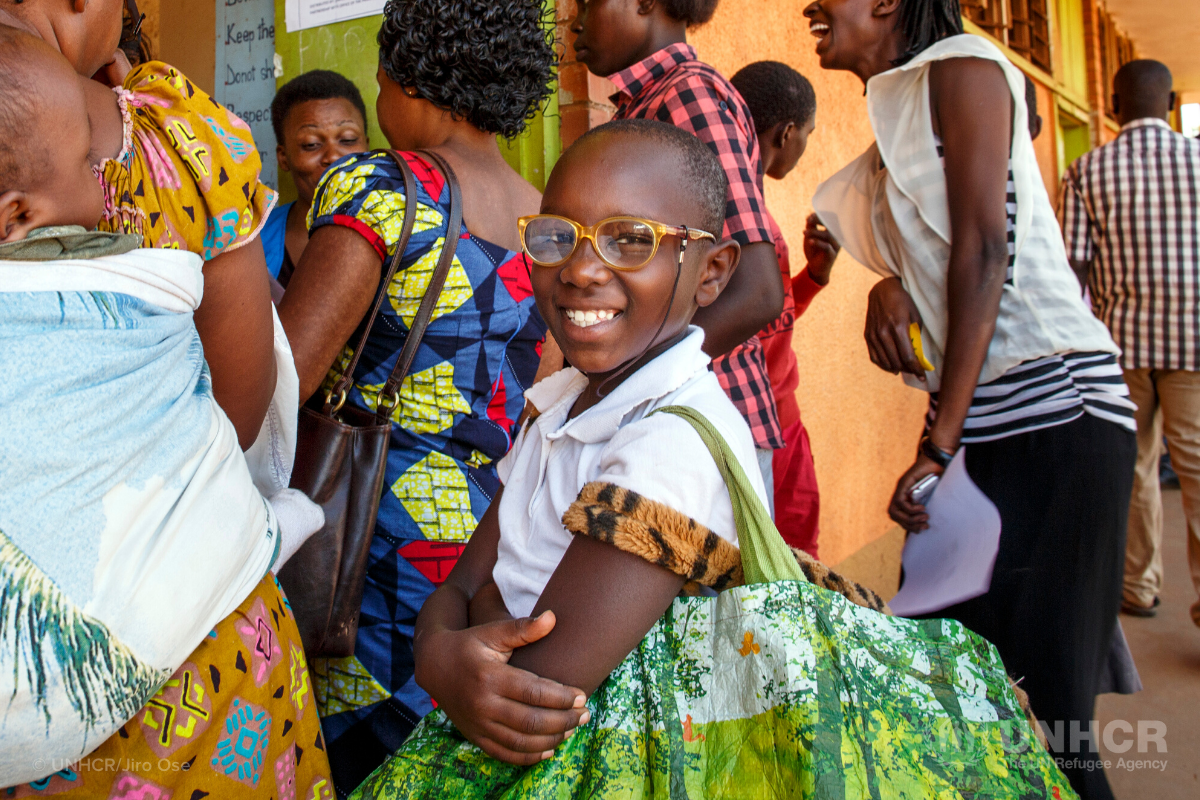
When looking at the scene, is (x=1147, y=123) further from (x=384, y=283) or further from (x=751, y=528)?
(x=751, y=528)

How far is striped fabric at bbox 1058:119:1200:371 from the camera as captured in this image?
4152 millimetres

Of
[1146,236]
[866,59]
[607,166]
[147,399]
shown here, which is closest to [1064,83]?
[1146,236]

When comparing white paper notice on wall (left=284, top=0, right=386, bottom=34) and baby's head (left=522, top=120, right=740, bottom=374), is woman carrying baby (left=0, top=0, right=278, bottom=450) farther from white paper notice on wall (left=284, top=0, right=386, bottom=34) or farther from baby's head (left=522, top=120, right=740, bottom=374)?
white paper notice on wall (left=284, top=0, right=386, bottom=34)

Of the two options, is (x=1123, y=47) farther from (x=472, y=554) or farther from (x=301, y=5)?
(x=472, y=554)

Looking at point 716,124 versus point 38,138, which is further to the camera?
point 716,124

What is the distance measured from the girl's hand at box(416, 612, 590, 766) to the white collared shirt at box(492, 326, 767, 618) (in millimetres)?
147

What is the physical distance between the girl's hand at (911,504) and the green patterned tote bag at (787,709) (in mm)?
698

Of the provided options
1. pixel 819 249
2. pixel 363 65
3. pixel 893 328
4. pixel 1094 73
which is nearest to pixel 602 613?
pixel 893 328

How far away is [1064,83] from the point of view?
9188 millimetres

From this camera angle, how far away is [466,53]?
183 centimetres

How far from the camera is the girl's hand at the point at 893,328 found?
1879 mm

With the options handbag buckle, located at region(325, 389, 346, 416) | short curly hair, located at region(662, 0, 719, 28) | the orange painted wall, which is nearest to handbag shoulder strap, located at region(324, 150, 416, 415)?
handbag buckle, located at region(325, 389, 346, 416)

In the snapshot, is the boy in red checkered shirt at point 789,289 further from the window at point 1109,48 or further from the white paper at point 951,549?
the window at point 1109,48

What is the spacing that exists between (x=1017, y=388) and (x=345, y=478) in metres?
1.43
